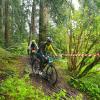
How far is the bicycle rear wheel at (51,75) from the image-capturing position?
11.5 meters

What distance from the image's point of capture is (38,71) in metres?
12.0

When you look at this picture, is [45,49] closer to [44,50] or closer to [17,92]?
[44,50]

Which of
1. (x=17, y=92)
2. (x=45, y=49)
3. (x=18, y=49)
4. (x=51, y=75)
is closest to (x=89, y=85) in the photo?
(x=51, y=75)

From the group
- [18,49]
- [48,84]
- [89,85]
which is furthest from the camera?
[18,49]

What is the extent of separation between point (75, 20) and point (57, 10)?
4.27 meters

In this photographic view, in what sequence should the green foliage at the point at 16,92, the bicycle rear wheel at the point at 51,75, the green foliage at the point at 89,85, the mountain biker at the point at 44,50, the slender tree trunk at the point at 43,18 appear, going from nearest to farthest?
the green foliage at the point at 16,92 → the mountain biker at the point at 44,50 → the bicycle rear wheel at the point at 51,75 → the green foliage at the point at 89,85 → the slender tree trunk at the point at 43,18

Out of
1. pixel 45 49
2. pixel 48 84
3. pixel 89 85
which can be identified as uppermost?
pixel 45 49

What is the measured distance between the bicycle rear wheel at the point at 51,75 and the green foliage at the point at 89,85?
1360mm

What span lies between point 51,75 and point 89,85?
212 centimetres

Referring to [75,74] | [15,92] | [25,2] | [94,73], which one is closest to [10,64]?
[75,74]

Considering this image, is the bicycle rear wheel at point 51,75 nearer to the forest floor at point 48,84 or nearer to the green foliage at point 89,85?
the forest floor at point 48,84

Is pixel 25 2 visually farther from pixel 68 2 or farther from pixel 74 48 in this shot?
pixel 74 48

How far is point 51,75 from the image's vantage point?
11523mm

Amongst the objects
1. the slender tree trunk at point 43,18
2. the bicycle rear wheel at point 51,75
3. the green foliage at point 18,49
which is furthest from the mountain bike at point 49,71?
the green foliage at point 18,49
